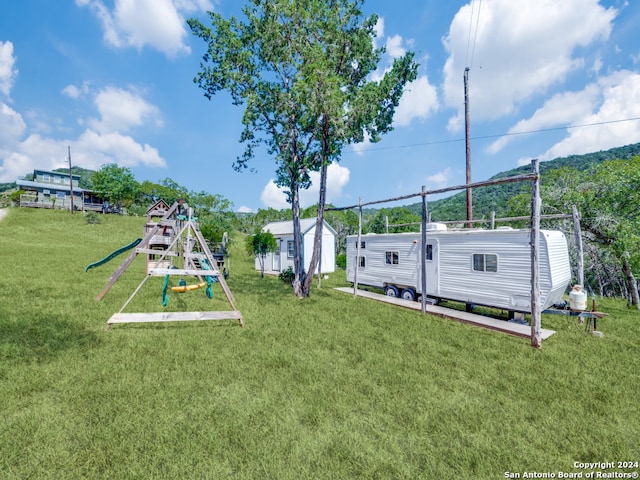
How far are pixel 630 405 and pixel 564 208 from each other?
1444cm

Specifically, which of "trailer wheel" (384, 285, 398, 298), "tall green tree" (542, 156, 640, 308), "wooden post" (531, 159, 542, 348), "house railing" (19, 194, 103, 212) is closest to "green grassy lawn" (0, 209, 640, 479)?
"wooden post" (531, 159, 542, 348)

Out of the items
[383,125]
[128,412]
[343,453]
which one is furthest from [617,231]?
[128,412]

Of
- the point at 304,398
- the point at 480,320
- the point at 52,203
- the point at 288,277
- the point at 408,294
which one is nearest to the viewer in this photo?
the point at 304,398

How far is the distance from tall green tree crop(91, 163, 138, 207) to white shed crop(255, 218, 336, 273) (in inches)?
1633

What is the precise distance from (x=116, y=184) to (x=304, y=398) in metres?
59.4

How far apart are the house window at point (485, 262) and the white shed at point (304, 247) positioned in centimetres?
1270

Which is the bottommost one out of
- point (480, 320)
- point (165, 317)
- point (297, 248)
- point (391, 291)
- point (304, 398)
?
point (480, 320)

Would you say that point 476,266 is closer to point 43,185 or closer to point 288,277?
point 288,277

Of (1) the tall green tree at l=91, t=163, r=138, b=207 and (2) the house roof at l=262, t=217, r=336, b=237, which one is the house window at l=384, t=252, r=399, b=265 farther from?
(1) the tall green tree at l=91, t=163, r=138, b=207

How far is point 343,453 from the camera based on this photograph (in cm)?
353

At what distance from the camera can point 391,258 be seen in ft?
43.6

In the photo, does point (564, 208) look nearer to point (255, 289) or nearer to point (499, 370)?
point (499, 370)

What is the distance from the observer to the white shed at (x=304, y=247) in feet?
71.6

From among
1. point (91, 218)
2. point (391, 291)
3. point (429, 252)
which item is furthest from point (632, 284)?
point (91, 218)
